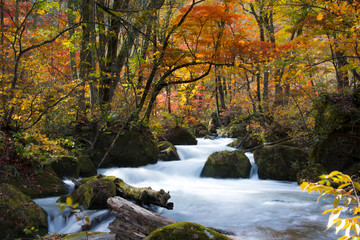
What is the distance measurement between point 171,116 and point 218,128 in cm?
504

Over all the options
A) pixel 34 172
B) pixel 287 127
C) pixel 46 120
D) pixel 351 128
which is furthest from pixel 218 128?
pixel 34 172

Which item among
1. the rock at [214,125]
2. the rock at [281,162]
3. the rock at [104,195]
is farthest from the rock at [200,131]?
the rock at [104,195]

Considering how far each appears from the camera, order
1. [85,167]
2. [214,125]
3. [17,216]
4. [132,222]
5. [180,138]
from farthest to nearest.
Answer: [214,125], [180,138], [85,167], [17,216], [132,222]

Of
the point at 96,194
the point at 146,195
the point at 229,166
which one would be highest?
the point at 96,194

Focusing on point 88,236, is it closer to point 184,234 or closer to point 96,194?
point 96,194

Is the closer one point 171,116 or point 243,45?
point 243,45

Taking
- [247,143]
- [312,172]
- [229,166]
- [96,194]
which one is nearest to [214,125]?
[247,143]

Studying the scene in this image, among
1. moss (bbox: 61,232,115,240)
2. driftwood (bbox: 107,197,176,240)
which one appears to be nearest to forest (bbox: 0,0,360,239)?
moss (bbox: 61,232,115,240)

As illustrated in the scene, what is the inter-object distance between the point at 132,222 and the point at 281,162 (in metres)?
6.58

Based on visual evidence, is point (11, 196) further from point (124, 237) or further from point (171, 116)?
point (171, 116)

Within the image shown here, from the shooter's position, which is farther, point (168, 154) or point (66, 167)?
point (168, 154)

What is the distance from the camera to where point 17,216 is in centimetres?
368

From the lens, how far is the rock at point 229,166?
27.9 ft

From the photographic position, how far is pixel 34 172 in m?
5.53
